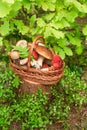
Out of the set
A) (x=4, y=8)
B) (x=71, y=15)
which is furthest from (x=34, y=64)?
(x=4, y=8)

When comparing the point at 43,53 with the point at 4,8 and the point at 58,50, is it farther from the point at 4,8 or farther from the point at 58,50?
the point at 4,8

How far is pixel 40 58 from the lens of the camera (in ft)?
9.29

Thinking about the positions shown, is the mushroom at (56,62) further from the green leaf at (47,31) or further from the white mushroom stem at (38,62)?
the green leaf at (47,31)

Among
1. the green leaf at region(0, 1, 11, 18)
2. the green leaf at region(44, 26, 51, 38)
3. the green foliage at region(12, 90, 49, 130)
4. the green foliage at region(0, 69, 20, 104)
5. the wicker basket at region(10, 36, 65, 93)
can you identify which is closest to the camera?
the green leaf at region(0, 1, 11, 18)

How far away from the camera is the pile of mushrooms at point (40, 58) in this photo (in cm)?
272

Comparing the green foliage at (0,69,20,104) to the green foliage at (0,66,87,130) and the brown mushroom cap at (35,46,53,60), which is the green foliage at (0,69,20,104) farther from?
the brown mushroom cap at (35,46,53,60)

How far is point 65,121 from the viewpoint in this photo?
122 inches

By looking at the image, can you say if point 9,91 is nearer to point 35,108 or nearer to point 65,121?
point 35,108

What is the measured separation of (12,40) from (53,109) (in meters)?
0.92

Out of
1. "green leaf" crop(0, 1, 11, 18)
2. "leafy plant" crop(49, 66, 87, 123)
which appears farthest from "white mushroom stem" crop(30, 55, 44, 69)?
"green leaf" crop(0, 1, 11, 18)

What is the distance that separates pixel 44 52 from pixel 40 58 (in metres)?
0.12

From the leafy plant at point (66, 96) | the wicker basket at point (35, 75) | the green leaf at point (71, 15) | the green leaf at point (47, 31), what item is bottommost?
the leafy plant at point (66, 96)

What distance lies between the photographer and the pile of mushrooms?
272 cm

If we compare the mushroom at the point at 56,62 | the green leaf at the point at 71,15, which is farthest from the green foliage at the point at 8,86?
the green leaf at the point at 71,15
